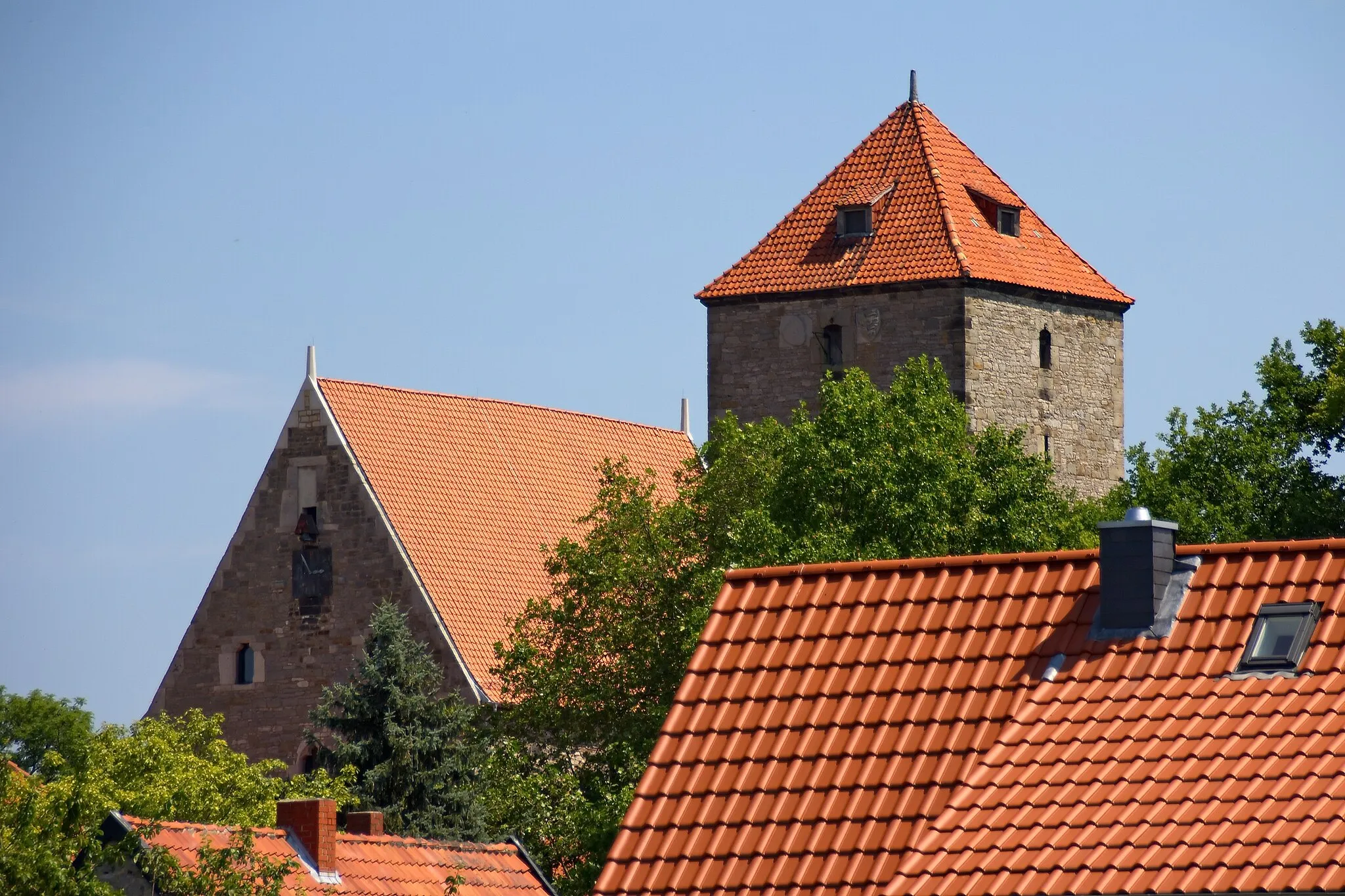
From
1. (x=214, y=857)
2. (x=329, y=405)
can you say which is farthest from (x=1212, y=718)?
(x=329, y=405)

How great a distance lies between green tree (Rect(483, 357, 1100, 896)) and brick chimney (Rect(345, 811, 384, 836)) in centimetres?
258

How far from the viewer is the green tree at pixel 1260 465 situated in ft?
175

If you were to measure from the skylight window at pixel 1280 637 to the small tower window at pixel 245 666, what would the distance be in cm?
3082

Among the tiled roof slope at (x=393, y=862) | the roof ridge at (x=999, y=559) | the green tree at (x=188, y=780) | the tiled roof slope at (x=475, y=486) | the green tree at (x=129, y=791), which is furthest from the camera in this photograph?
the tiled roof slope at (x=475, y=486)

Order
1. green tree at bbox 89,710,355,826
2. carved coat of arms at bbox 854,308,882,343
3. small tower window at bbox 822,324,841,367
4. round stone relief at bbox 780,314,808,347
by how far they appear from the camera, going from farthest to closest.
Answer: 1. round stone relief at bbox 780,314,808,347
2. small tower window at bbox 822,324,841,367
3. carved coat of arms at bbox 854,308,882,343
4. green tree at bbox 89,710,355,826

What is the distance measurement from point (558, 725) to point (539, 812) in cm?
176

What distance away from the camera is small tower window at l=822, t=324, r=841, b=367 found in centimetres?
5659

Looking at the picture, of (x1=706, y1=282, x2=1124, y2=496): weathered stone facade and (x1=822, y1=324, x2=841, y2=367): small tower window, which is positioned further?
(x1=822, y1=324, x2=841, y2=367): small tower window

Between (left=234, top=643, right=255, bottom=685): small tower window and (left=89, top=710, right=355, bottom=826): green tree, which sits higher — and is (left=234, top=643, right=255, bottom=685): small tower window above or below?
above

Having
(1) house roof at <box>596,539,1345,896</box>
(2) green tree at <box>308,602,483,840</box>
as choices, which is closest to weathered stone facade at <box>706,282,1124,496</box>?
(2) green tree at <box>308,602,483,840</box>

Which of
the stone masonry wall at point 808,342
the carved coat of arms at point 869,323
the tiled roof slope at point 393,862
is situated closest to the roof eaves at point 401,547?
the stone masonry wall at point 808,342

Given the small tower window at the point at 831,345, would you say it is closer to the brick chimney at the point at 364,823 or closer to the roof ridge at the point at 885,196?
the roof ridge at the point at 885,196

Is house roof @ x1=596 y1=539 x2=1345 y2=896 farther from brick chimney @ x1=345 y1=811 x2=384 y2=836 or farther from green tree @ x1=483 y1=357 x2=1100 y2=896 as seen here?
green tree @ x1=483 y1=357 x2=1100 y2=896

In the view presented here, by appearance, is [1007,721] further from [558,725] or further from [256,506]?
[256,506]
